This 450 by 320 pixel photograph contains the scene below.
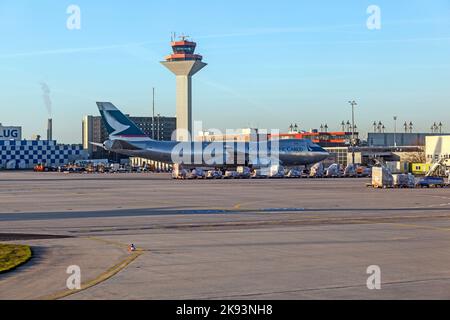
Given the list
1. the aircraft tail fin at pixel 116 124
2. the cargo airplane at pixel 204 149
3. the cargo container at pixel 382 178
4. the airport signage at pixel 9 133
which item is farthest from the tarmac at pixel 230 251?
the airport signage at pixel 9 133

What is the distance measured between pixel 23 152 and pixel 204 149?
74947 millimetres

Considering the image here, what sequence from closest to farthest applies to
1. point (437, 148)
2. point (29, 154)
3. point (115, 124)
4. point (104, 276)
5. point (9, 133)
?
1. point (104, 276)
2. point (437, 148)
3. point (115, 124)
4. point (29, 154)
5. point (9, 133)

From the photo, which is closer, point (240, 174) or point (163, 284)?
point (163, 284)

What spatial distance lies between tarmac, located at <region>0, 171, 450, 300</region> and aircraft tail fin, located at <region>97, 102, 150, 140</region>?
76086 millimetres

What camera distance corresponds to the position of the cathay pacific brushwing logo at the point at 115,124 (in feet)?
389

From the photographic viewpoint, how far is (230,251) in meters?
22.3

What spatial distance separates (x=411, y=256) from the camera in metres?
21.1

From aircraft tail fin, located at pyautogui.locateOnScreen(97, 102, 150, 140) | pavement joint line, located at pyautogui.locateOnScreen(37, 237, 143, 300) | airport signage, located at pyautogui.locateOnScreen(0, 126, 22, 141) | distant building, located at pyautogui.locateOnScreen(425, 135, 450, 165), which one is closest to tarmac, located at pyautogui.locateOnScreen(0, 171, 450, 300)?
pavement joint line, located at pyautogui.locateOnScreen(37, 237, 143, 300)

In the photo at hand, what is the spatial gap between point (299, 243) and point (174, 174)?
7517 cm

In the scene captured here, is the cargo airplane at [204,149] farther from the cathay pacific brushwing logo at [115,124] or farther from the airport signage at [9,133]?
the airport signage at [9,133]

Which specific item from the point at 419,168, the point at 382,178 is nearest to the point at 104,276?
the point at 382,178

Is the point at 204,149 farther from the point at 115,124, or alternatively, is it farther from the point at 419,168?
the point at 419,168
